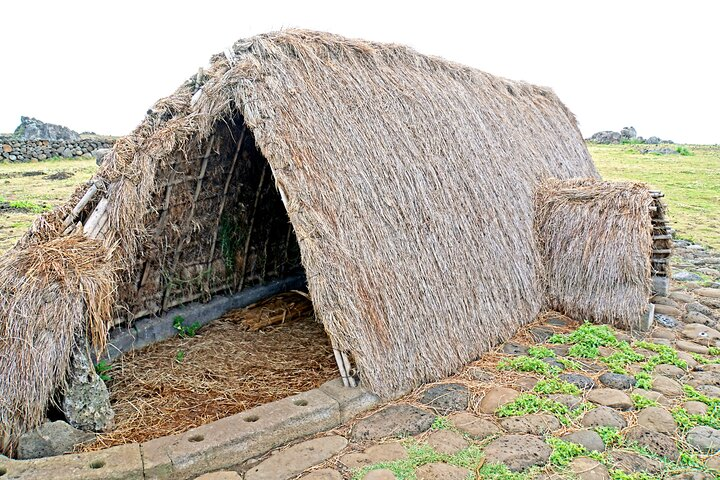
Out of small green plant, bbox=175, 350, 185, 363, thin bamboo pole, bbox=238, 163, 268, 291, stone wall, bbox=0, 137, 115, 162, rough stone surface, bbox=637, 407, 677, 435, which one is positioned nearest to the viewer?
rough stone surface, bbox=637, 407, 677, 435

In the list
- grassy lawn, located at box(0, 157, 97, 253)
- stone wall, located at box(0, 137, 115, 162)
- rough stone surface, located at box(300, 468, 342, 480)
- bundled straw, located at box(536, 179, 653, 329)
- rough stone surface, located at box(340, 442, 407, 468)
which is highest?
stone wall, located at box(0, 137, 115, 162)

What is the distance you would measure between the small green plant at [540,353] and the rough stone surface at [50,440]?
3.66 m

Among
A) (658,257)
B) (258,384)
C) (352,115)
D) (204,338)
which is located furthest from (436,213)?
(658,257)

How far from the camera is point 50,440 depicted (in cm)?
337

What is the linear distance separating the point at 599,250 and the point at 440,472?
3.42 metres

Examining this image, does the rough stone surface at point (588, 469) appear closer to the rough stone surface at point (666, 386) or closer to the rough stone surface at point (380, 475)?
the rough stone surface at point (380, 475)

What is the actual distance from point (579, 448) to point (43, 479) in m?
3.24

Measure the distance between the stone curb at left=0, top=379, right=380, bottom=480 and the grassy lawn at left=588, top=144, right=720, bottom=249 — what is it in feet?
29.3

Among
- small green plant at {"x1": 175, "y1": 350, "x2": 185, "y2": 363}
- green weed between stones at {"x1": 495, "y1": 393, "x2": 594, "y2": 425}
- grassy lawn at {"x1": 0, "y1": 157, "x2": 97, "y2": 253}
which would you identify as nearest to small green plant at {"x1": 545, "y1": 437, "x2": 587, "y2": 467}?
green weed between stones at {"x1": 495, "y1": 393, "x2": 594, "y2": 425}

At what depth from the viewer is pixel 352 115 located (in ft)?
15.3

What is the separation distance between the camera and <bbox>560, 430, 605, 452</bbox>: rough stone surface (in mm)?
3506

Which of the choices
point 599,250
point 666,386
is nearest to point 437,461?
point 666,386

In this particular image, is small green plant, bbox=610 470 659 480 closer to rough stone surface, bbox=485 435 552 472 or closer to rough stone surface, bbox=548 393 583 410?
rough stone surface, bbox=485 435 552 472

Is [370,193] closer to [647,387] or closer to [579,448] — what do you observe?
[579,448]
